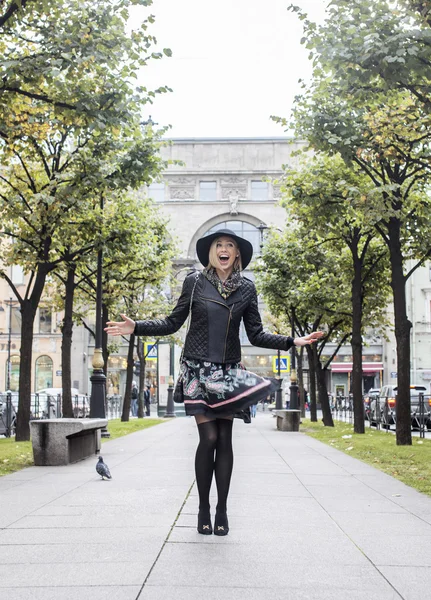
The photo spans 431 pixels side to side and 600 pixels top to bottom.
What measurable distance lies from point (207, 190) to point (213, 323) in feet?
202

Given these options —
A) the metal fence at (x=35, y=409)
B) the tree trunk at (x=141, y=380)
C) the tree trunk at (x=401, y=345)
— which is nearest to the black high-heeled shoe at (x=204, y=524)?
the tree trunk at (x=401, y=345)

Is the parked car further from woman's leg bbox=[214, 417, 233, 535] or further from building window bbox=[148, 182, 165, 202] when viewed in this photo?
building window bbox=[148, 182, 165, 202]

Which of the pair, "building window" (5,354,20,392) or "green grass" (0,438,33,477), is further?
"building window" (5,354,20,392)

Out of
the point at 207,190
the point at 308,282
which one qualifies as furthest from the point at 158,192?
the point at 308,282

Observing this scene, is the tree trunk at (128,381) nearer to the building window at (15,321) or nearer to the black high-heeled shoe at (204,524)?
the black high-heeled shoe at (204,524)

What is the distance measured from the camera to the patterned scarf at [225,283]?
5484 millimetres

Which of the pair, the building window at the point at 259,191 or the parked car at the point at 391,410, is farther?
the building window at the point at 259,191

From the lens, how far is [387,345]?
211ft

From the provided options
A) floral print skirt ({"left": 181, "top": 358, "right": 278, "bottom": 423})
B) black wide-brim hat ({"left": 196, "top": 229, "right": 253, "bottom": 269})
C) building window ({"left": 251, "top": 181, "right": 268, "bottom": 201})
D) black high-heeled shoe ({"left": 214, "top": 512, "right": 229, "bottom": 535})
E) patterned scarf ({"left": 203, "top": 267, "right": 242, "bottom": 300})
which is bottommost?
black high-heeled shoe ({"left": 214, "top": 512, "right": 229, "bottom": 535})

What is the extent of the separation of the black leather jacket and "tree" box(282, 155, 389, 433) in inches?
375

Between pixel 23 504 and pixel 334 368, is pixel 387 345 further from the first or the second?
pixel 23 504

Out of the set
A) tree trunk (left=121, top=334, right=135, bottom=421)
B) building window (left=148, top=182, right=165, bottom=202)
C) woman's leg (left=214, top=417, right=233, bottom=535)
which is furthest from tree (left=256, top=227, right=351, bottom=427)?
building window (left=148, top=182, right=165, bottom=202)

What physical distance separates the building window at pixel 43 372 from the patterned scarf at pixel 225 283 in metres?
59.2

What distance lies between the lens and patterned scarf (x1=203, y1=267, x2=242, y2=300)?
5484mm
